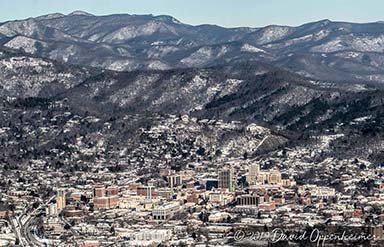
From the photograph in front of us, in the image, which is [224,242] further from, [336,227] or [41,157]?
[41,157]

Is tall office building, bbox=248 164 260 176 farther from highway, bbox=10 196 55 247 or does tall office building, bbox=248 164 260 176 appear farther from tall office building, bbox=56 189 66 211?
highway, bbox=10 196 55 247

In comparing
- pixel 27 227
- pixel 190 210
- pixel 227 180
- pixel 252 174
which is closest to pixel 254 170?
pixel 252 174

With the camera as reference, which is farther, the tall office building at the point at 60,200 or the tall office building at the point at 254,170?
the tall office building at the point at 254,170

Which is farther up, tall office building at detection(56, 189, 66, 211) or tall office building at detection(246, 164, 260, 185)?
tall office building at detection(246, 164, 260, 185)

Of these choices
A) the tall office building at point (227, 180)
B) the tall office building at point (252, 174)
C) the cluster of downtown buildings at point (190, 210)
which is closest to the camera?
the cluster of downtown buildings at point (190, 210)

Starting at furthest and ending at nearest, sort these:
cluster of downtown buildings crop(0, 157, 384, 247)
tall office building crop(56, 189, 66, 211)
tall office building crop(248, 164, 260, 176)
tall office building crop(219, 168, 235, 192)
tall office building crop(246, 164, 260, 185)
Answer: tall office building crop(248, 164, 260, 176)
tall office building crop(246, 164, 260, 185)
tall office building crop(219, 168, 235, 192)
tall office building crop(56, 189, 66, 211)
cluster of downtown buildings crop(0, 157, 384, 247)

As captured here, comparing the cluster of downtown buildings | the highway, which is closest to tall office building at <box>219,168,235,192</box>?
the cluster of downtown buildings

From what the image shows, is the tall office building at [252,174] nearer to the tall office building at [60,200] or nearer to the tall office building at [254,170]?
the tall office building at [254,170]

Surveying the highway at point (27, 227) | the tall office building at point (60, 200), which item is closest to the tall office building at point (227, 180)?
the tall office building at point (60, 200)
